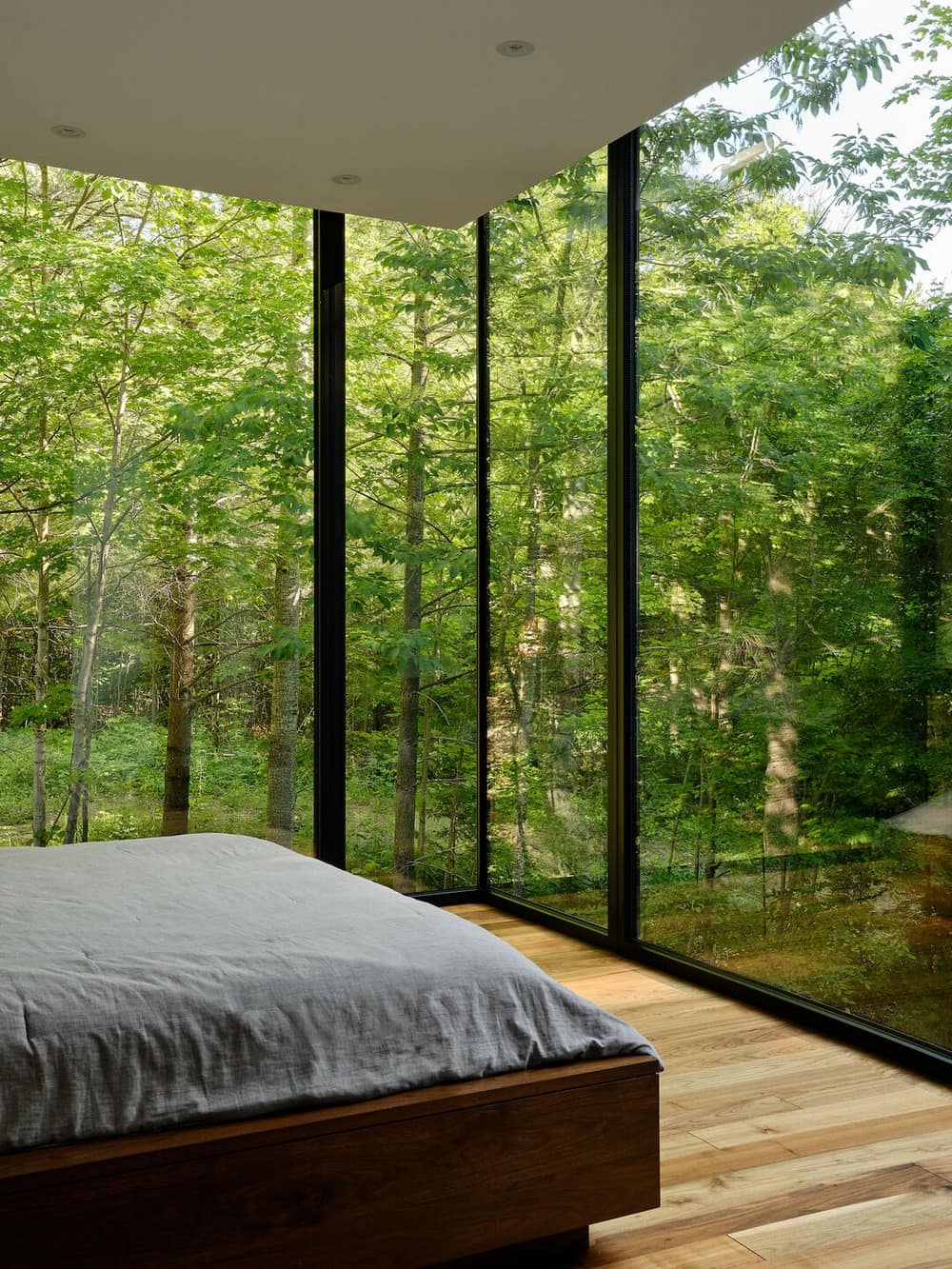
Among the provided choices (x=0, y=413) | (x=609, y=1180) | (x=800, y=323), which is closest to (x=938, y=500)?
(x=800, y=323)

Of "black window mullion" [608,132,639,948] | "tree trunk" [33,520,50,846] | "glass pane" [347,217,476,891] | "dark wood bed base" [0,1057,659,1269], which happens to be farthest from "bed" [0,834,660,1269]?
"glass pane" [347,217,476,891]

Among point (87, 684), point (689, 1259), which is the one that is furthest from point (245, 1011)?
point (87, 684)

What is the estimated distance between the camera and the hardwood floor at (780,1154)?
2.22 m

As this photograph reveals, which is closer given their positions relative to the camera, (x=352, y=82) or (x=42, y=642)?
(x=352, y=82)

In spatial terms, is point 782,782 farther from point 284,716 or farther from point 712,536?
point 284,716

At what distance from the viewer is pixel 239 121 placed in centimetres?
356

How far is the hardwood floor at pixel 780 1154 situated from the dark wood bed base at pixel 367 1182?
22 cm

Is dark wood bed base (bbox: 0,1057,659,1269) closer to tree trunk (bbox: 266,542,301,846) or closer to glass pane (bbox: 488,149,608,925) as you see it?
glass pane (bbox: 488,149,608,925)

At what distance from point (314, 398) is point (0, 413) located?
3.96 ft

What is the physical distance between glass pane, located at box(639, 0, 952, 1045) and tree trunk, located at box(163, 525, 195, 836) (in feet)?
5.73

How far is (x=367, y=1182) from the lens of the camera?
1.91 m

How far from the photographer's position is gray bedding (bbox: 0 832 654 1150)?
1.79 metres

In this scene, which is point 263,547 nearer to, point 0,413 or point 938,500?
point 0,413

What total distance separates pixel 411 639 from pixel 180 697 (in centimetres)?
103
